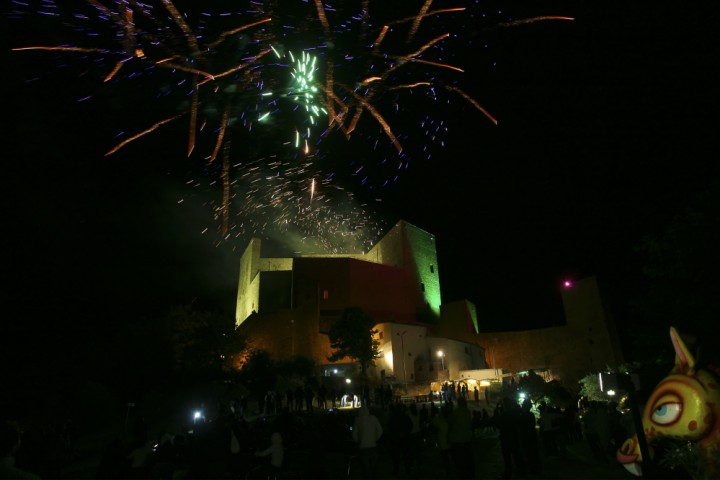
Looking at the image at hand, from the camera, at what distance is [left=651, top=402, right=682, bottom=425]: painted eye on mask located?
5.05 m

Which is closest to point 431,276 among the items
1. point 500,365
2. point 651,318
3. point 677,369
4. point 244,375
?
point 500,365

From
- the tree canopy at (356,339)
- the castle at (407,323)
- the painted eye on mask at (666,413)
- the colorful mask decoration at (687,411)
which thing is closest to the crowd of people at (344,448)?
the colorful mask decoration at (687,411)

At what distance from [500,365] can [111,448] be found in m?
40.2

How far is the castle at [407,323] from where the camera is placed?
36250 mm

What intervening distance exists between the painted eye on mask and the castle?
2663 centimetres

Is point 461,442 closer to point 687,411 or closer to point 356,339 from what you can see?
point 687,411

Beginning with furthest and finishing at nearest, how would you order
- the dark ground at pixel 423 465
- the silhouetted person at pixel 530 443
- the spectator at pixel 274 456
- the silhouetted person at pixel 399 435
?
the silhouetted person at pixel 399 435 < the silhouetted person at pixel 530 443 < the dark ground at pixel 423 465 < the spectator at pixel 274 456

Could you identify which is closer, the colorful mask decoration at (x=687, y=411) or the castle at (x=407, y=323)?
the colorful mask decoration at (x=687, y=411)

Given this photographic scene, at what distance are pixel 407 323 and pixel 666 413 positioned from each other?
1317 inches

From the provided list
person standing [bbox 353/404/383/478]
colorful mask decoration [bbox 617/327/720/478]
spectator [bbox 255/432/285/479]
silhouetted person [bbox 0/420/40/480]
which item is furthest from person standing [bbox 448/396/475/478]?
silhouetted person [bbox 0/420/40/480]

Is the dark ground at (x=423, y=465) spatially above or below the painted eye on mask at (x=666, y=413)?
below

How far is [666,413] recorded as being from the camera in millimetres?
5152

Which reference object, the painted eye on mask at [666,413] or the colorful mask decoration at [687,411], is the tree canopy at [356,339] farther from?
the painted eye on mask at [666,413]

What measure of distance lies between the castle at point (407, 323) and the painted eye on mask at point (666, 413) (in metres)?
26.6
